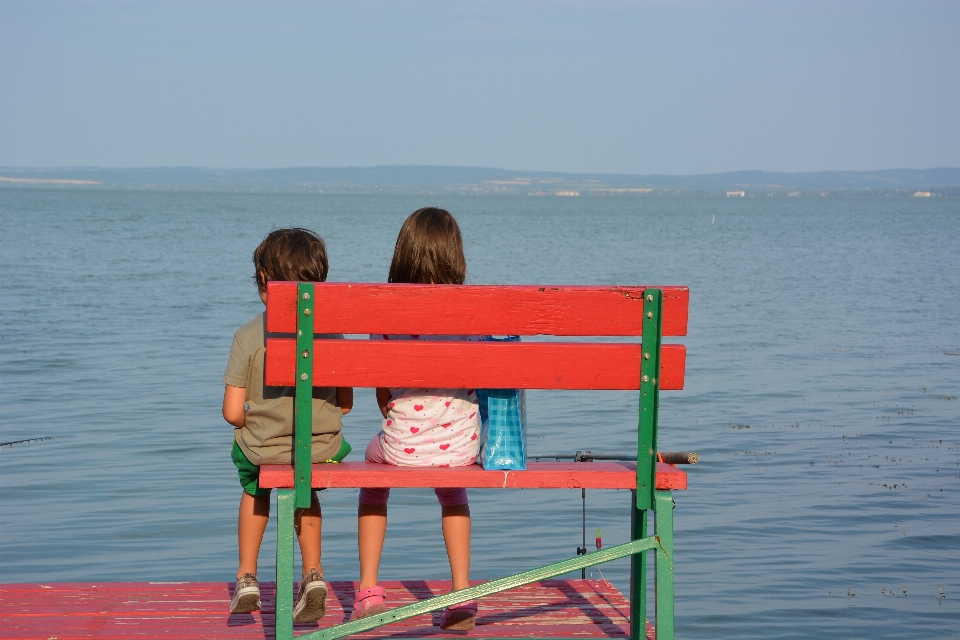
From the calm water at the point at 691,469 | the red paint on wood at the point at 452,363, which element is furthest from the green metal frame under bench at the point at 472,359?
the calm water at the point at 691,469

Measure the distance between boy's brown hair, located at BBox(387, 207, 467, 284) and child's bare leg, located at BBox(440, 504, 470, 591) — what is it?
84cm

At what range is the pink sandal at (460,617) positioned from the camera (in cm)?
417

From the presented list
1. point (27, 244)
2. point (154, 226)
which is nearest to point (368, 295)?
point (27, 244)

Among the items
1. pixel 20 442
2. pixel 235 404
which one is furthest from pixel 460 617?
pixel 20 442

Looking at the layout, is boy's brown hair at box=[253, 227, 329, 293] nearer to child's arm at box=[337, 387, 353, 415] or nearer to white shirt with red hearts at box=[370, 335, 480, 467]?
child's arm at box=[337, 387, 353, 415]

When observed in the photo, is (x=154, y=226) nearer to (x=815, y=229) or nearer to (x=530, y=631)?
(x=815, y=229)

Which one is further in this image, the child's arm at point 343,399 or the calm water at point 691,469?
the calm water at point 691,469

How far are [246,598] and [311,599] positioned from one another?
236mm

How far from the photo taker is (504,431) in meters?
3.97

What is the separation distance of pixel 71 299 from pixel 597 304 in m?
21.6

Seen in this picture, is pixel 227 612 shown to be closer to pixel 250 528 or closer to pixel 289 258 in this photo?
pixel 250 528

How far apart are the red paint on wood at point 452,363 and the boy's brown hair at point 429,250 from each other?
47 cm

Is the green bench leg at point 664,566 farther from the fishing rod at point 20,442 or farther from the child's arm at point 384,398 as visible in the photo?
the fishing rod at point 20,442

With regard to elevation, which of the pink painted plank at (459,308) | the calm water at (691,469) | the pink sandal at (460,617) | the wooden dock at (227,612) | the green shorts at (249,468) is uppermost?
the pink painted plank at (459,308)
